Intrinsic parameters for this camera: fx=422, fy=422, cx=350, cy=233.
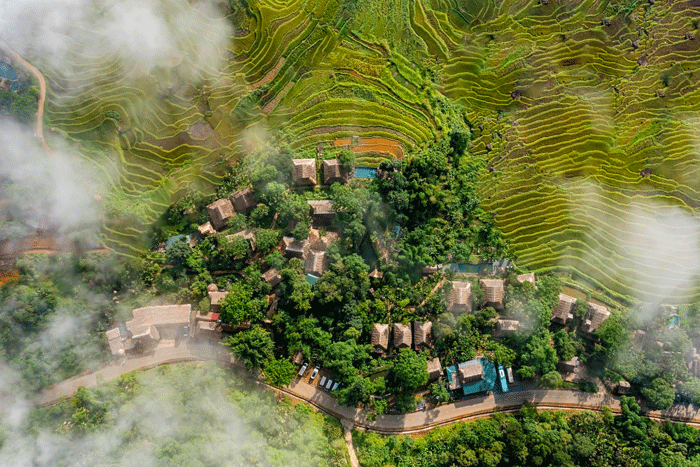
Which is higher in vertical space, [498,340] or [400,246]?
[400,246]

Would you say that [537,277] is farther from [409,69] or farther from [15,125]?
[15,125]

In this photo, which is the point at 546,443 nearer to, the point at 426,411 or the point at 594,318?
the point at 426,411

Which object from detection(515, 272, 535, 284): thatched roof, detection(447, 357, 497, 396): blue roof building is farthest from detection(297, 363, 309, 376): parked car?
Answer: detection(515, 272, 535, 284): thatched roof

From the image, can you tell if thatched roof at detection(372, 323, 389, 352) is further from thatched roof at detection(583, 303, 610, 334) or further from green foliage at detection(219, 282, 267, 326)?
thatched roof at detection(583, 303, 610, 334)

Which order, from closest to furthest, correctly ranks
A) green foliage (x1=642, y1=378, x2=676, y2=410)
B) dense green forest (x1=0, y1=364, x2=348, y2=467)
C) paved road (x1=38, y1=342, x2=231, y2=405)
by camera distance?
dense green forest (x1=0, y1=364, x2=348, y2=467), green foliage (x1=642, y1=378, x2=676, y2=410), paved road (x1=38, y1=342, x2=231, y2=405)

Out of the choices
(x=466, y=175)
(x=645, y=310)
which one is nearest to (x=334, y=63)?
(x=466, y=175)

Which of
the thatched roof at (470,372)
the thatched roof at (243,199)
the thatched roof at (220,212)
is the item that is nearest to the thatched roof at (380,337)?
the thatched roof at (470,372)

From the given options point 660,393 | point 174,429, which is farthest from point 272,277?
point 660,393
